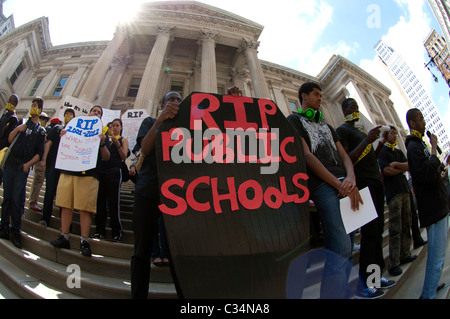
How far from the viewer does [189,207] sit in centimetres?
104

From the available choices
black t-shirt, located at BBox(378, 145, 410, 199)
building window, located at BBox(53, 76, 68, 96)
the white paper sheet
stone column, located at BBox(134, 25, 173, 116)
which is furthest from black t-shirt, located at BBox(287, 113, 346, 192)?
building window, located at BBox(53, 76, 68, 96)

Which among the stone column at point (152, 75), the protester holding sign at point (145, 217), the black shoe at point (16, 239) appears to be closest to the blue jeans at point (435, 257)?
the protester holding sign at point (145, 217)

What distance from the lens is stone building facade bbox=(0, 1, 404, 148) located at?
40.0 ft

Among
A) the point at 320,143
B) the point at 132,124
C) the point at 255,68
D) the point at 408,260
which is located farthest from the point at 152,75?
the point at 408,260

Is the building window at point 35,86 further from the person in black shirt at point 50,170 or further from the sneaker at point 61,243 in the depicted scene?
the sneaker at point 61,243

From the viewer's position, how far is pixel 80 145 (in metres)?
2.62

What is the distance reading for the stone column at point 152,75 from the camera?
32.2 ft

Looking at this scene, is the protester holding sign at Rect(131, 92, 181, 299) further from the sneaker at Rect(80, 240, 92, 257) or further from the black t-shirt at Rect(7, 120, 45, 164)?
the black t-shirt at Rect(7, 120, 45, 164)

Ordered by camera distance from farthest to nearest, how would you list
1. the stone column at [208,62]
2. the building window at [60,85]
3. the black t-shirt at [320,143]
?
the building window at [60,85], the stone column at [208,62], the black t-shirt at [320,143]

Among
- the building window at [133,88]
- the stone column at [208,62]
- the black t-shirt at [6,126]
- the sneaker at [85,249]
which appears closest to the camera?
the sneaker at [85,249]

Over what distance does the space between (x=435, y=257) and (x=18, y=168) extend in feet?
18.0

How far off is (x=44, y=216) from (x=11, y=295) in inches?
52.9

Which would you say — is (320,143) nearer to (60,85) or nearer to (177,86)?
(177,86)

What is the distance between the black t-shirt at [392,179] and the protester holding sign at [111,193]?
4409mm
